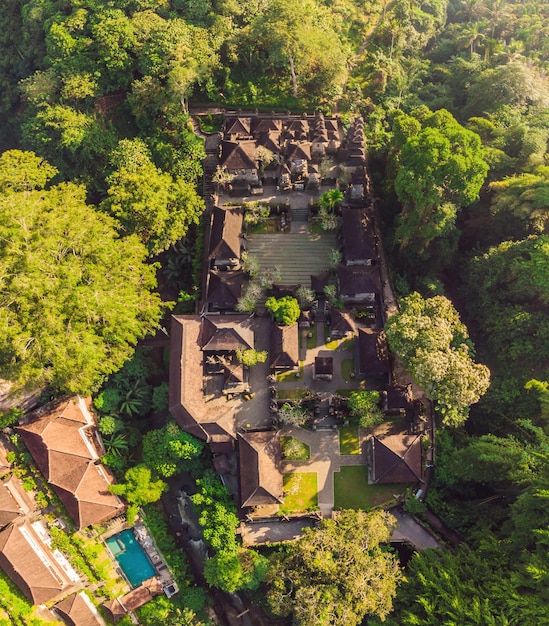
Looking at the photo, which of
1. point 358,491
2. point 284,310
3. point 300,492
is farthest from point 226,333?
point 358,491

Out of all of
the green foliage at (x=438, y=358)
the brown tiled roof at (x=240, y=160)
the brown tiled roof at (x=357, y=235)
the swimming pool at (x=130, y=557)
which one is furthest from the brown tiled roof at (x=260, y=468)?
the brown tiled roof at (x=240, y=160)

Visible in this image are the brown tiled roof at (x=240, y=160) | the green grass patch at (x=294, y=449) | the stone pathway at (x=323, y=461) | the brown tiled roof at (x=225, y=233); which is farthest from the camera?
the brown tiled roof at (x=240, y=160)

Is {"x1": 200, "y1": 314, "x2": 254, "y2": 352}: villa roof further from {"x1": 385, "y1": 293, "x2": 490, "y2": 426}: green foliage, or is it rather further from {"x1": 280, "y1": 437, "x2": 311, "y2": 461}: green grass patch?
{"x1": 385, "y1": 293, "x2": 490, "y2": 426}: green foliage

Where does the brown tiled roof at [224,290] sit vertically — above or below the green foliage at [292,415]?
above

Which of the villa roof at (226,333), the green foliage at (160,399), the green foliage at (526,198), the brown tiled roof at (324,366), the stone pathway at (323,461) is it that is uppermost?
the green foliage at (526,198)

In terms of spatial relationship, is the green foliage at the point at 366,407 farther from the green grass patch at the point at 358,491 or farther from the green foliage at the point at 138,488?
the green foliage at the point at 138,488

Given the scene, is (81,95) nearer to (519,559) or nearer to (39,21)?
(39,21)
